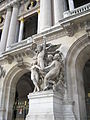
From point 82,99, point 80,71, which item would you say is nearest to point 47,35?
point 80,71

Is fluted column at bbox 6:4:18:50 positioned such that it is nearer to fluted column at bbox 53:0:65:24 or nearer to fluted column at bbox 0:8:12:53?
fluted column at bbox 0:8:12:53

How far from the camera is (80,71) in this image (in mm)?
8438

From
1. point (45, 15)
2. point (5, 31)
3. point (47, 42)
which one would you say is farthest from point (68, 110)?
point (5, 31)

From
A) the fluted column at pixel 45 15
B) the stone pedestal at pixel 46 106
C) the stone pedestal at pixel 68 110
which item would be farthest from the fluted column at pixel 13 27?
the stone pedestal at pixel 68 110

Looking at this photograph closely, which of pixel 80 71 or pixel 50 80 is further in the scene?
pixel 80 71

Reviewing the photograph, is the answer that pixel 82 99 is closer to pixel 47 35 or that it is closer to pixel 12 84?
pixel 47 35

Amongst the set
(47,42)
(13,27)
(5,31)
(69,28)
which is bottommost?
(47,42)

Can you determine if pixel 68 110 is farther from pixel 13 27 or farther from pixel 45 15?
pixel 13 27

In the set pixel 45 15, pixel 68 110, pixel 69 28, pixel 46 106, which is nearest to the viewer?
pixel 46 106

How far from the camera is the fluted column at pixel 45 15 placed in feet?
35.0

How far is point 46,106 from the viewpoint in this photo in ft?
20.6

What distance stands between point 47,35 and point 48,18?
83.5 inches

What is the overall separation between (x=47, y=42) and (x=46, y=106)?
14.4 feet

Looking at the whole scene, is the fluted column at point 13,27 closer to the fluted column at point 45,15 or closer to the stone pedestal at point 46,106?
the fluted column at point 45,15
